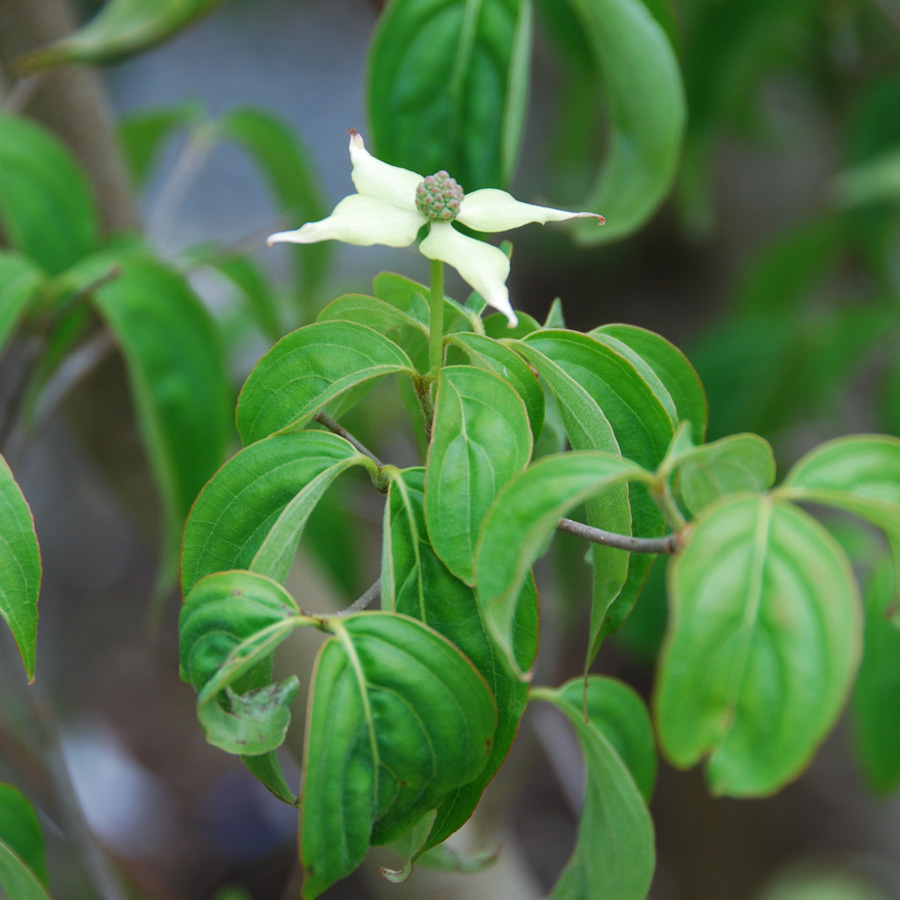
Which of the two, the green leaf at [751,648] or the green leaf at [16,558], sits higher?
the green leaf at [16,558]

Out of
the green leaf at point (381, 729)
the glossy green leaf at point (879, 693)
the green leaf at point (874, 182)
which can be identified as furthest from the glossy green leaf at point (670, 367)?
the green leaf at point (874, 182)

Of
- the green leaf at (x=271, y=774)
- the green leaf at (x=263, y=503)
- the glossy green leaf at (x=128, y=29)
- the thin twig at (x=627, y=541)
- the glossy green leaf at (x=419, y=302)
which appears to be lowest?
the green leaf at (x=271, y=774)

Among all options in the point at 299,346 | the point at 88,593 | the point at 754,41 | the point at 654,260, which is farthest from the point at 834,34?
the point at 88,593

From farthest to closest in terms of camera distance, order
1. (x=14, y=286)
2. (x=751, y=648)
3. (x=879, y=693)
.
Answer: (x=879, y=693), (x=14, y=286), (x=751, y=648)

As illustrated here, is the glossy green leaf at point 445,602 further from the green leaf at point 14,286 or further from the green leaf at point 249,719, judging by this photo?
the green leaf at point 14,286

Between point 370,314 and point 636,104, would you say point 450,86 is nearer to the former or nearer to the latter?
point 636,104

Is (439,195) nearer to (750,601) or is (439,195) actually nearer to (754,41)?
(750,601)

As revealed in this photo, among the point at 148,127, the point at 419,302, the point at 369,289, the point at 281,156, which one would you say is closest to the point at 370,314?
the point at 419,302

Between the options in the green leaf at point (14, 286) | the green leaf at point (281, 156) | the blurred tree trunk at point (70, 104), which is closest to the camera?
the green leaf at point (14, 286)
